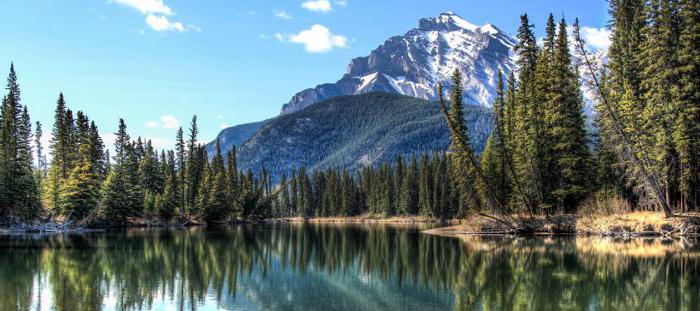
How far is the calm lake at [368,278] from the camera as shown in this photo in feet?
64.3


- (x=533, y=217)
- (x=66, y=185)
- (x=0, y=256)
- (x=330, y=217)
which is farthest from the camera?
(x=330, y=217)

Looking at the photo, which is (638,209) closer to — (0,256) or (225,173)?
(0,256)

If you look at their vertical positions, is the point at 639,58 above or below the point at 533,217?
above

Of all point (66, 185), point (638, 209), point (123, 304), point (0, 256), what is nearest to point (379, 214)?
point (66, 185)

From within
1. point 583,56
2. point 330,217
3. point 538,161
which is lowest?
point 330,217

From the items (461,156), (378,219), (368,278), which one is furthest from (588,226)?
(378,219)

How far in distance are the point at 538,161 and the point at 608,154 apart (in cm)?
666

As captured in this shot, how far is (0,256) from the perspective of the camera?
34594 millimetres

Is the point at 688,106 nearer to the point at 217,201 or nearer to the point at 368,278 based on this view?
the point at 368,278

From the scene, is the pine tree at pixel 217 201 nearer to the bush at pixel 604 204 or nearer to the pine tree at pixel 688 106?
the bush at pixel 604 204

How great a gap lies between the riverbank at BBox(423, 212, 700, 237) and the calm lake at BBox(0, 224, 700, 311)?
12.3 feet

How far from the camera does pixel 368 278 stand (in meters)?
27.5

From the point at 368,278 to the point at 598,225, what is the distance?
1018 inches

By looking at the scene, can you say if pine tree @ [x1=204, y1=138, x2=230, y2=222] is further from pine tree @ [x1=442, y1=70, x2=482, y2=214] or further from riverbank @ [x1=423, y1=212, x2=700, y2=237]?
riverbank @ [x1=423, y1=212, x2=700, y2=237]
